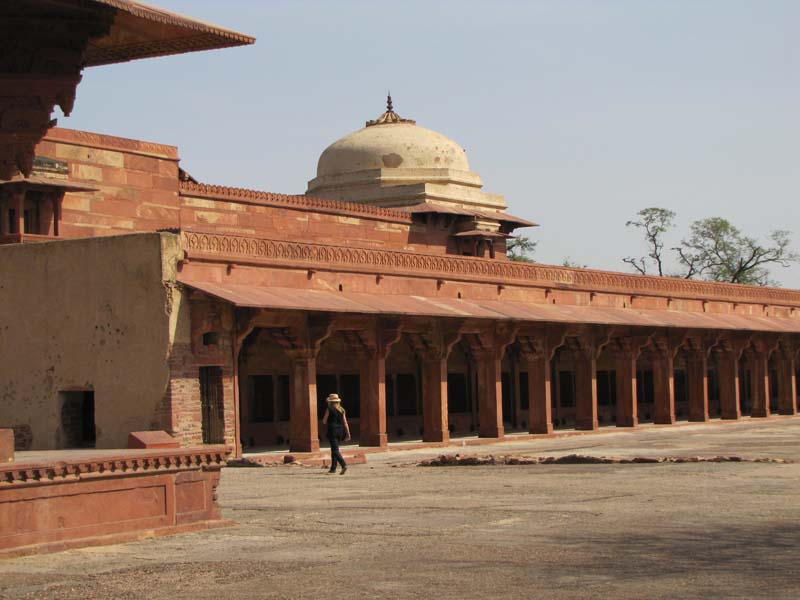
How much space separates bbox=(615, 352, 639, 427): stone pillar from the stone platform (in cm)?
2167

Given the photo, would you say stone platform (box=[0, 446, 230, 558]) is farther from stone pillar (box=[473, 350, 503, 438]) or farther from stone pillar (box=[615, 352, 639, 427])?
stone pillar (box=[615, 352, 639, 427])

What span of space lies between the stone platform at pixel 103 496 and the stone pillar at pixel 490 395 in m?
16.9

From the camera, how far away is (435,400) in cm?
2658

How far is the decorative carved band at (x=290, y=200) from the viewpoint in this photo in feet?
92.4

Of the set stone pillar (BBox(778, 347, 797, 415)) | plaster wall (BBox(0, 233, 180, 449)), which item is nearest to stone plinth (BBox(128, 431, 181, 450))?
plaster wall (BBox(0, 233, 180, 449))

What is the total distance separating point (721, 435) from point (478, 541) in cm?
1755

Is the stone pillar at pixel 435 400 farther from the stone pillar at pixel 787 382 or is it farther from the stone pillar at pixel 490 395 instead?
the stone pillar at pixel 787 382

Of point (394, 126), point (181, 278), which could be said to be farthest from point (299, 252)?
A: point (394, 126)

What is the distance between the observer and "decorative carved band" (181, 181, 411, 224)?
2817cm

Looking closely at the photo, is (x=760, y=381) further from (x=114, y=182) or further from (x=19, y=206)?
(x=19, y=206)

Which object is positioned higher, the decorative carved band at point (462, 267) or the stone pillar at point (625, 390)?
the decorative carved band at point (462, 267)

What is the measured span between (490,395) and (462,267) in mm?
2613

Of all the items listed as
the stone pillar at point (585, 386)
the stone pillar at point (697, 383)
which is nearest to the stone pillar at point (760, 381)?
the stone pillar at point (697, 383)

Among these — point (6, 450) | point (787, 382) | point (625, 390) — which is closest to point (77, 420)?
point (6, 450)
